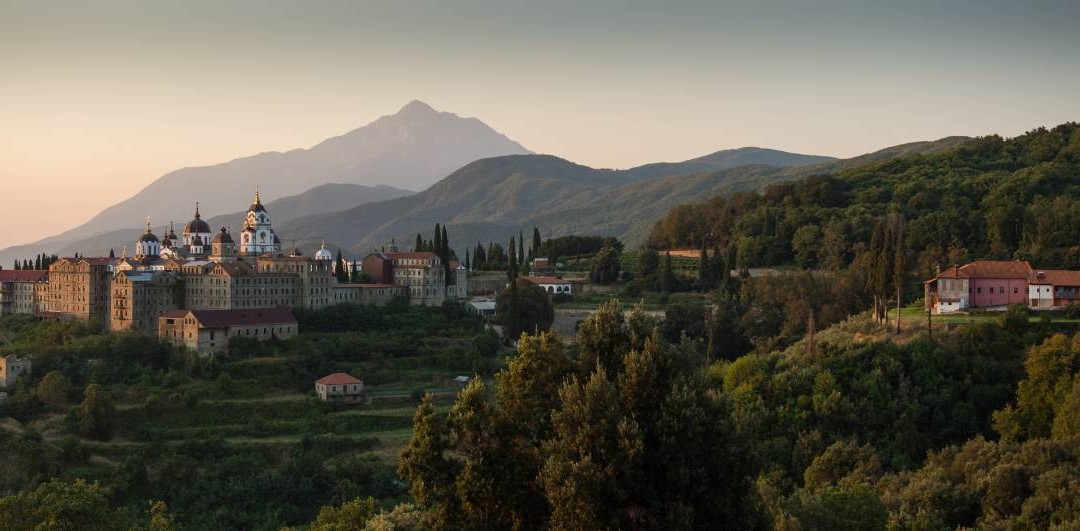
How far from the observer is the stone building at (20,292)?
55688 mm

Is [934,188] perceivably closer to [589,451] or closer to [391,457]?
[391,457]

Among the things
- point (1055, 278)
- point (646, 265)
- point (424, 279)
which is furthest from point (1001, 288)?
point (424, 279)

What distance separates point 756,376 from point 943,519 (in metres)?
11.3

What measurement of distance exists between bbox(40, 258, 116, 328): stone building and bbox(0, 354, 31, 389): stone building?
572cm

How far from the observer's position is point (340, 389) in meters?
43.9

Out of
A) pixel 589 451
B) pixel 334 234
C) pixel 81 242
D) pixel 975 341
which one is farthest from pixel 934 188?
pixel 81 242

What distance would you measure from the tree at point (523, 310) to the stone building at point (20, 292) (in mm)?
22156

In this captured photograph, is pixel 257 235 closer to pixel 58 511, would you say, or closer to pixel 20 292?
pixel 20 292

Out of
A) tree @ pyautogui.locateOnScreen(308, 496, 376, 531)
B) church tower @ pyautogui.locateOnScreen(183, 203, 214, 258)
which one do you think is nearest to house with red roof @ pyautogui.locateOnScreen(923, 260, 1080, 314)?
tree @ pyautogui.locateOnScreen(308, 496, 376, 531)

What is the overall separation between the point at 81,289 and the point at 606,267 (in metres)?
25.7

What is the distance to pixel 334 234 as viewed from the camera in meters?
174

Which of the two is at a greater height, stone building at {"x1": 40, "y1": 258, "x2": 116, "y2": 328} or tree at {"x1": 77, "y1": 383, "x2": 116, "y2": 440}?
stone building at {"x1": 40, "y1": 258, "x2": 116, "y2": 328}

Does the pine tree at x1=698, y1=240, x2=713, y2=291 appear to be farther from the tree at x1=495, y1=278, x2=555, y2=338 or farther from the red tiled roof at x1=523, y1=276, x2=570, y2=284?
the tree at x1=495, y1=278, x2=555, y2=338

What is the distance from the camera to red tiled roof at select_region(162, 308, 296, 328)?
4694 cm
